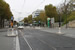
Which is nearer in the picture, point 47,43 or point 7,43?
point 47,43

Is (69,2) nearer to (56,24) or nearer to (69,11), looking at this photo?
(69,11)

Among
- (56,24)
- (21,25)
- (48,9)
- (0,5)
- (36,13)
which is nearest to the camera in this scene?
(0,5)

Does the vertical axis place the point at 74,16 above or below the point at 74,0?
below

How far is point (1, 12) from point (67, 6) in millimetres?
30778

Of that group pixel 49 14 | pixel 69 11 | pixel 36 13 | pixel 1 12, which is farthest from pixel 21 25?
pixel 36 13

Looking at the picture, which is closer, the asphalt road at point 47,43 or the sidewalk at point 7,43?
the asphalt road at point 47,43

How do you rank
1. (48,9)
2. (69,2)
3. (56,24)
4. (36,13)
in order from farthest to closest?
(36,13)
(56,24)
(48,9)
(69,2)

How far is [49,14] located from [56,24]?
20215mm

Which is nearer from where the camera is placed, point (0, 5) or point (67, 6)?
point (0, 5)

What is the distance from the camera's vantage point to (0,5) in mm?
59625

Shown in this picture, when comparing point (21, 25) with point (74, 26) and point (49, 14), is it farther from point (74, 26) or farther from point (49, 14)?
point (74, 26)

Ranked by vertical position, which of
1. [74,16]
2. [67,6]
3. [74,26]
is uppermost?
[67,6]

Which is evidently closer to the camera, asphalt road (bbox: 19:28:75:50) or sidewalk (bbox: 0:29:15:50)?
asphalt road (bbox: 19:28:75:50)

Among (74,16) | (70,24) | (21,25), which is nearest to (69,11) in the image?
(74,16)
